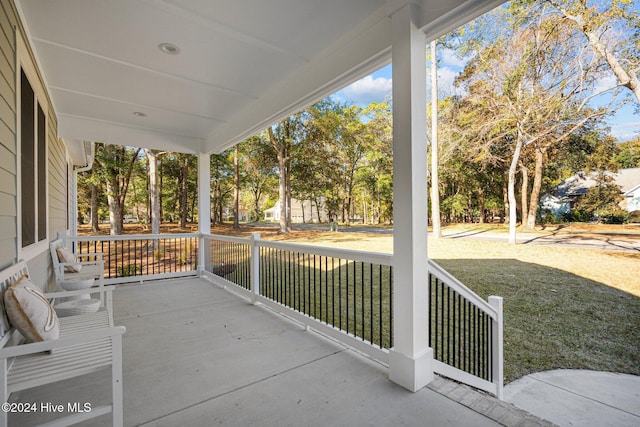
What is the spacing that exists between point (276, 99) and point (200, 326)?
270cm

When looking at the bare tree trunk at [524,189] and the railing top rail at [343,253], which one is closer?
the railing top rail at [343,253]

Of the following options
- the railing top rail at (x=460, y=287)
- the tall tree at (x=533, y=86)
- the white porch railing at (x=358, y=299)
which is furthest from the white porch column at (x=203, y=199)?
the tall tree at (x=533, y=86)

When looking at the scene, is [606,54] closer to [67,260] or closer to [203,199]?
[203,199]

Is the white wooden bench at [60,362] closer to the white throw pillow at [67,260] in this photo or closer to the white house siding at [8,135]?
the white house siding at [8,135]

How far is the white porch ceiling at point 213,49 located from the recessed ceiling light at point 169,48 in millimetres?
39

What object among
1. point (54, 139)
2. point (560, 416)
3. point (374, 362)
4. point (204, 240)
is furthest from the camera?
point (204, 240)

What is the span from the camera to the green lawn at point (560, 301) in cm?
421

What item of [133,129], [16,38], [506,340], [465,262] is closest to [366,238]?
[465,262]

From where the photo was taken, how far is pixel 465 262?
8.03 metres

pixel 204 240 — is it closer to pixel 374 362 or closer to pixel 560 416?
pixel 374 362

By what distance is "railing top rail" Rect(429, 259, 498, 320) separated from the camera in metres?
2.10

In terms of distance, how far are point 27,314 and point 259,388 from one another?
1.36 m

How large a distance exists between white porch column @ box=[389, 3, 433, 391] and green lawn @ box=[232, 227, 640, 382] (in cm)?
281

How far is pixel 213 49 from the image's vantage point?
252cm
